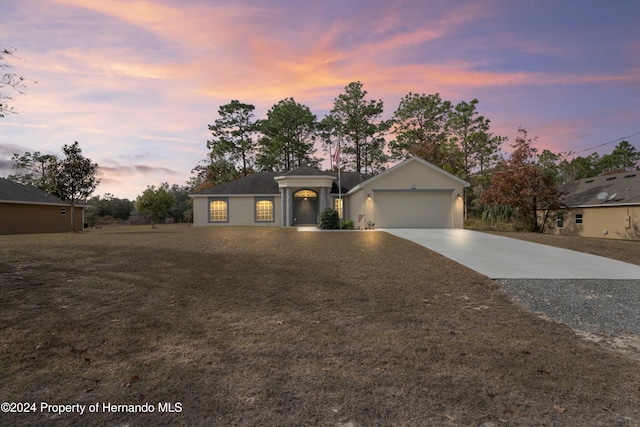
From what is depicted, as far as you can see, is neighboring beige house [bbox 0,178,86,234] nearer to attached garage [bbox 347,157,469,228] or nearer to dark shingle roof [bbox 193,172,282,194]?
dark shingle roof [bbox 193,172,282,194]

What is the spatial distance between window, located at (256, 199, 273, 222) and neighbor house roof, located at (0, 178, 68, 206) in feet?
54.2

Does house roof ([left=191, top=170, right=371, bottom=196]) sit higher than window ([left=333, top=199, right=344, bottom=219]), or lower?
higher

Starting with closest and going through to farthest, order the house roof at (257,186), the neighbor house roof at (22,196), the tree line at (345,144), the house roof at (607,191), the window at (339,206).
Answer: the house roof at (607,191), the neighbor house roof at (22,196), the window at (339,206), the house roof at (257,186), the tree line at (345,144)

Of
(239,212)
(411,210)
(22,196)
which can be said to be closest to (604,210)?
(411,210)

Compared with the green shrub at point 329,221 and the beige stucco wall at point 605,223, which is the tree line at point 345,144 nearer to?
the beige stucco wall at point 605,223

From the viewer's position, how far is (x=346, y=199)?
94.6 ft

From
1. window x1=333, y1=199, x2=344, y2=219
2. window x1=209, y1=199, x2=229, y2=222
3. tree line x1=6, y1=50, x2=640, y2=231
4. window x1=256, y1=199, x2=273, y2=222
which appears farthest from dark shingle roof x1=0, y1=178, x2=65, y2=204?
window x1=333, y1=199, x2=344, y2=219

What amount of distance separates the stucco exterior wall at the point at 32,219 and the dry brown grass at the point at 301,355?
2350 centimetres

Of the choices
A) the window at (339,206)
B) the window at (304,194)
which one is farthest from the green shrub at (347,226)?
the window at (304,194)

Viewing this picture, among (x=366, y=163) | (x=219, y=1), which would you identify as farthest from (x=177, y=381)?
(x=366, y=163)

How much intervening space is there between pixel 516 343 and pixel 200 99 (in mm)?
18753

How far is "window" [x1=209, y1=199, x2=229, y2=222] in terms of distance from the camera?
2914 cm

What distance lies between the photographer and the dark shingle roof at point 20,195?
24592 millimetres

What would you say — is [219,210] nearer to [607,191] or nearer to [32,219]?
[32,219]
